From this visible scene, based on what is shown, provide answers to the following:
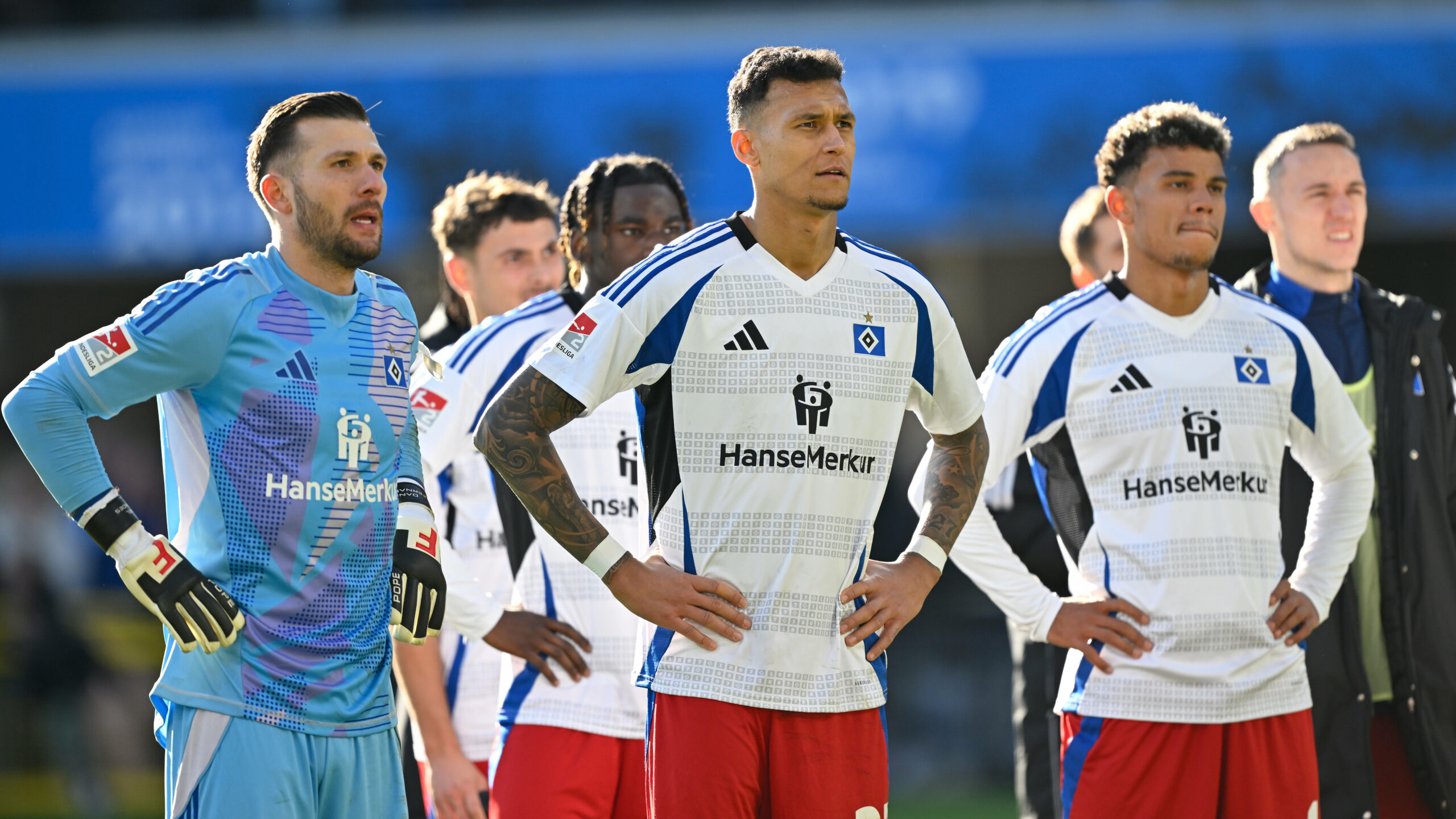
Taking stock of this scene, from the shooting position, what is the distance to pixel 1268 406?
4.77 meters

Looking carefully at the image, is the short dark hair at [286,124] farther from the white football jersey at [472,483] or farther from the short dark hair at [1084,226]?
the short dark hair at [1084,226]

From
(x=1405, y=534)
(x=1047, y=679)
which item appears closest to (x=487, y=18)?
(x=1047, y=679)

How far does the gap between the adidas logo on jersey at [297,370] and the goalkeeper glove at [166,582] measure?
1.59ft

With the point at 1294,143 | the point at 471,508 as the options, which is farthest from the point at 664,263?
the point at 1294,143

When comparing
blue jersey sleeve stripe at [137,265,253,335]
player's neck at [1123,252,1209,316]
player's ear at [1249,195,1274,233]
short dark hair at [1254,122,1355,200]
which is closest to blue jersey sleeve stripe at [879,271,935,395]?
player's neck at [1123,252,1209,316]

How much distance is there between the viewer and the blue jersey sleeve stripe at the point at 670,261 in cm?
385

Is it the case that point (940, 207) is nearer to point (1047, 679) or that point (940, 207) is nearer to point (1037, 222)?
point (1037, 222)

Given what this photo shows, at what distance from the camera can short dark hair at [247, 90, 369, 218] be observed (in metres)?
4.00

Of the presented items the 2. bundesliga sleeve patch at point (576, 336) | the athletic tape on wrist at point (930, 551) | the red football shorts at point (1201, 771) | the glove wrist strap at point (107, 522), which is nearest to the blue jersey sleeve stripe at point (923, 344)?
the athletic tape on wrist at point (930, 551)

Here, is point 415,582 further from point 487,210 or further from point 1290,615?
point 1290,615

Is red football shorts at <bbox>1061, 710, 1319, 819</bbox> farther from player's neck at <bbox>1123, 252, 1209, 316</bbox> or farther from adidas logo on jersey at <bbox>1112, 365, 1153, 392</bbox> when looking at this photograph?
player's neck at <bbox>1123, 252, 1209, 316</bbox>

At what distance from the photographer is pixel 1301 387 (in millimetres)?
4914

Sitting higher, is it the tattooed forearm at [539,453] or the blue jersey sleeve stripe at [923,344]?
the blue jersey sleeve stripe at [923,344]

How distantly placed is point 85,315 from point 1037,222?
10931 millimetres
